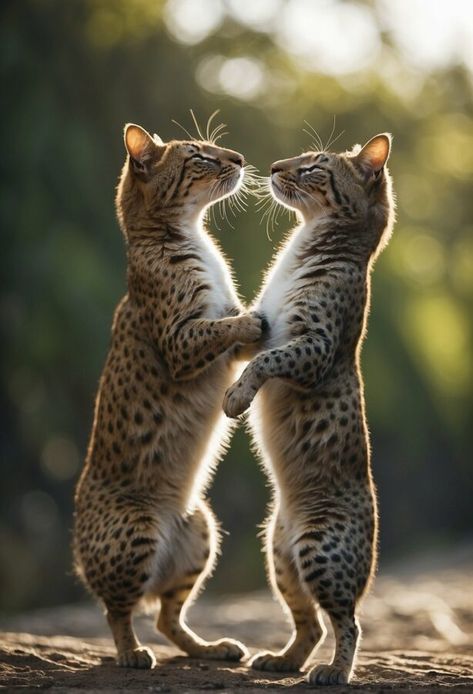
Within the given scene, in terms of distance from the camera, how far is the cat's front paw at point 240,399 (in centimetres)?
654

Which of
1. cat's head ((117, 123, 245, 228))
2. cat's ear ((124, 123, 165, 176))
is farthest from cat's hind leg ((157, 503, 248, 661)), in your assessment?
cat's ear ((124, 123, 165, 176))

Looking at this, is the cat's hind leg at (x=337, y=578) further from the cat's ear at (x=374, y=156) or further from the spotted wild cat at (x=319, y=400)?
the cat's ear at (x=374, y=156)

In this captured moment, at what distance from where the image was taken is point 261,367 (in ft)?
21.5

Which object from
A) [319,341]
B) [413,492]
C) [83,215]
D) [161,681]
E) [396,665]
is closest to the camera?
[161,681]

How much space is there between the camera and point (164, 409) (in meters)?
7.11

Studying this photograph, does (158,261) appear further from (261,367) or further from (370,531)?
(370,531)

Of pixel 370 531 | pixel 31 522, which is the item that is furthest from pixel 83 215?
pixel 370 531

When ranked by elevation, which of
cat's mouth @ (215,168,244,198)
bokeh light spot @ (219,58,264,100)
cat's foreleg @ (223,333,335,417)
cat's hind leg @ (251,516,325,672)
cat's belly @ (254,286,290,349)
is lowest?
cat's hind leg @ (251,516,325,672)

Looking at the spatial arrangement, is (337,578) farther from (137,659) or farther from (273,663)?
(137,659)

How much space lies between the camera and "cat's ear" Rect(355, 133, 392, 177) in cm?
745

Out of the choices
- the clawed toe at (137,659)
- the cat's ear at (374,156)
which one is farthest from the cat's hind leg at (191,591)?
the cat's ear at (374,156)

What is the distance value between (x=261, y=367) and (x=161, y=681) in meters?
1.73

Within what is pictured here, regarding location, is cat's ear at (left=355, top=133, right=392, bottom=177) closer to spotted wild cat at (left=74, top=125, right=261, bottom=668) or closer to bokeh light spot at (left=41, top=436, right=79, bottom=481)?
spotted wild cat at (left=74, top=125, right=261, bottom=668)

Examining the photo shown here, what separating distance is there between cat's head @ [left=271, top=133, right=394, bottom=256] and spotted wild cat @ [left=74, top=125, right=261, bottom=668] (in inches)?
13.0
